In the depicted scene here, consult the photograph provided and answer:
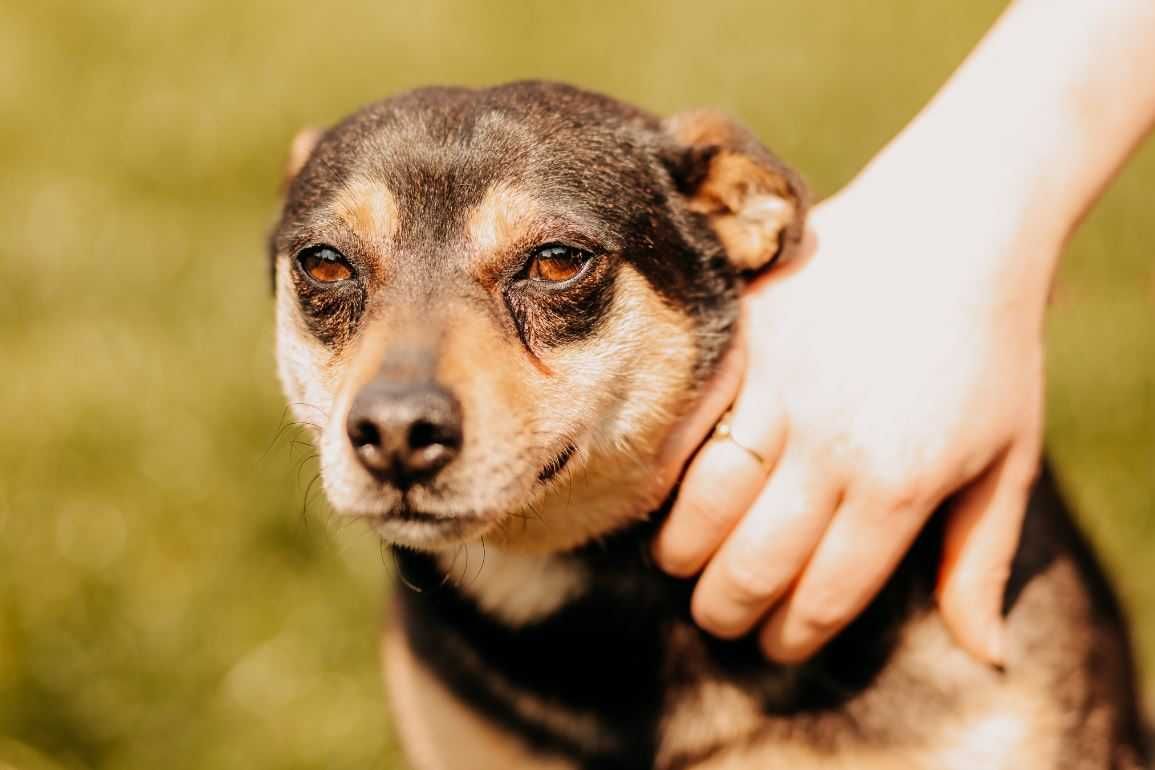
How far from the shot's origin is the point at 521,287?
2734 mm

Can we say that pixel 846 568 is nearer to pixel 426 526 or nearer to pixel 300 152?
pixel 426 526

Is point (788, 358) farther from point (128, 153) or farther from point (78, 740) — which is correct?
point (128, 153)

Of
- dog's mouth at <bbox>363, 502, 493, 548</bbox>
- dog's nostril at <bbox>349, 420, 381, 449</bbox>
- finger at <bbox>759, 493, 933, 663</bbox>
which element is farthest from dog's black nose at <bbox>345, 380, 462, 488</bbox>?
finger at <bbox>759, 493, 933, 663</bbox>

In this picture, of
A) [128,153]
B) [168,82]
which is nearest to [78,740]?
[128,153]

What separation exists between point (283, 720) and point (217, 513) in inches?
37.0

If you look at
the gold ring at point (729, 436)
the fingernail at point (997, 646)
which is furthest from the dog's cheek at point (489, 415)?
the fingernail at point (997, 646)

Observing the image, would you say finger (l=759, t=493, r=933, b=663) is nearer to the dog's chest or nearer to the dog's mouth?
the dog's chest

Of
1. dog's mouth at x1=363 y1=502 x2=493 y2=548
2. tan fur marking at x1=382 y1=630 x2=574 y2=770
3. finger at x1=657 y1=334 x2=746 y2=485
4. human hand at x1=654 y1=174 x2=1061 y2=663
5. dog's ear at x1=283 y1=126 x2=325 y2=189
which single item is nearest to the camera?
dog's mouth at x1=363 y1=502 x2=493 y2=548

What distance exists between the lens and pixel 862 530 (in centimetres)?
264

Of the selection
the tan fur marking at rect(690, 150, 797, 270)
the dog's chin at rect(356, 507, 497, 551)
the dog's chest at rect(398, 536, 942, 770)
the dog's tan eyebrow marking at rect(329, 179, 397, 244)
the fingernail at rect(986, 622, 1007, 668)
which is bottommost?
the dog's chest at rect(398, 536, 942, 770)

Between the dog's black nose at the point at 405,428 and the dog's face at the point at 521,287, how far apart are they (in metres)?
0.02

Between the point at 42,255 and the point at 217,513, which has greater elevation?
the point at 217,513

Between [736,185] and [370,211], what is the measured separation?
2.96ft

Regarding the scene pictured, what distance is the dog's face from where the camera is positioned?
2.46 metres
